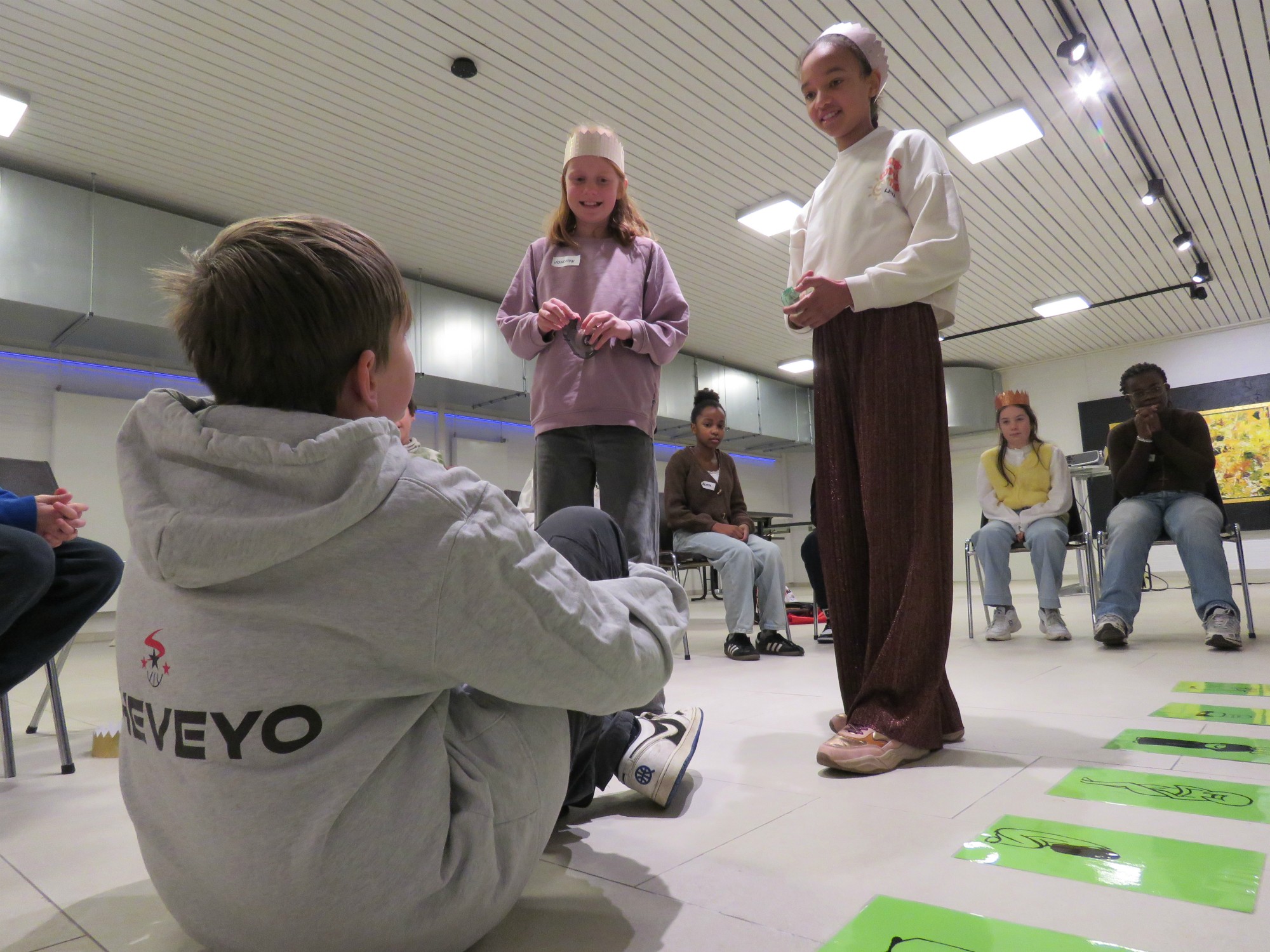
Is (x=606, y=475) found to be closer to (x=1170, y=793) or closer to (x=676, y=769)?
(x=676, y=769)

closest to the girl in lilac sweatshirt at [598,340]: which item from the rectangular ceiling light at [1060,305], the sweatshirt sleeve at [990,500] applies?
the sweatshirt sleeve at [990,500]

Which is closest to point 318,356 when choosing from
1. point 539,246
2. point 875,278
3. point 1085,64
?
point 875,278

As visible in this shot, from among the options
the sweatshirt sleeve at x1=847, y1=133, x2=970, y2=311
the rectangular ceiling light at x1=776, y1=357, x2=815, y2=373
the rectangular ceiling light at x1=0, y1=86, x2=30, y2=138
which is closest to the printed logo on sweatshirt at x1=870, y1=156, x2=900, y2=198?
the sweatshirt sleeve at x1=847, y1=133, x2=970, y2=311

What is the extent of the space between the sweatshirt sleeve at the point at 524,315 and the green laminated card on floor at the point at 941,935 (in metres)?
1.39

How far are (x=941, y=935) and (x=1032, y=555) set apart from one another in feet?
10.6

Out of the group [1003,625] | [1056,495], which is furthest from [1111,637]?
[1056,495]

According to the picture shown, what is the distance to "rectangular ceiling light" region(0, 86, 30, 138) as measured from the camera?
3.78m

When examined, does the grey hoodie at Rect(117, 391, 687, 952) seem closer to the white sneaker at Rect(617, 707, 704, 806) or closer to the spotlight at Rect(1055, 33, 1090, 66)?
the white sneaker at Rect(617, 707, 704, 806)

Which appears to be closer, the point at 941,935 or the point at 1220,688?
the point at 941,935

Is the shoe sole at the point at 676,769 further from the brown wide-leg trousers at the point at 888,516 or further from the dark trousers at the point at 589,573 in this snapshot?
the brown wide-leg trousers at the point at 888,516

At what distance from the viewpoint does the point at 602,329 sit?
172cm

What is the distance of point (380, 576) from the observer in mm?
606

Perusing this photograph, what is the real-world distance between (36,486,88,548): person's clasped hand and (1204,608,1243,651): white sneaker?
330 centimetres

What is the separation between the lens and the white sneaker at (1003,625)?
3.38 m
